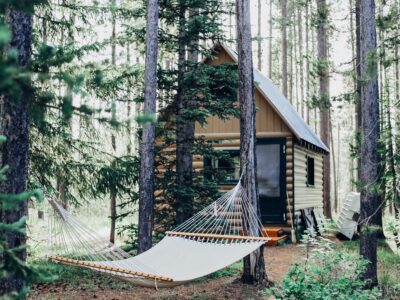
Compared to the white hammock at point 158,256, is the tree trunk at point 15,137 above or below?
above

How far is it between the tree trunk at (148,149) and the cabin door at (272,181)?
5.13m

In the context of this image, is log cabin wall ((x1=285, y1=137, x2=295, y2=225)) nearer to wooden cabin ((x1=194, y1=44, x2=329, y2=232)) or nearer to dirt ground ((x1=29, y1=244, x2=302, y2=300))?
wooden cabin ((x1=194, y1=44, x2=329, y2=232))

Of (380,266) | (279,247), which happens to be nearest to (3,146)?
(380,266)

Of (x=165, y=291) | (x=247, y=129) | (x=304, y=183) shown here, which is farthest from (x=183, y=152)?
(x=304, y=183)

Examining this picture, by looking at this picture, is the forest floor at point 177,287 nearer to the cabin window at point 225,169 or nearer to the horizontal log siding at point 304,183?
the cabin window at point 225,169

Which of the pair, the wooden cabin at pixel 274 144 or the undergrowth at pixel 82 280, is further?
the wooden cabin at pixel 274 144

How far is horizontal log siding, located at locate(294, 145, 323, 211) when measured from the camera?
1184 centimetres

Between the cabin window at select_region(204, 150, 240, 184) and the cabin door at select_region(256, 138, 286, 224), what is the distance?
0.77 metres

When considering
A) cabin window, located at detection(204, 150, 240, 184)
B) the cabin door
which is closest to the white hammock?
cabin window, located at detection(204, 150, 240, 184)

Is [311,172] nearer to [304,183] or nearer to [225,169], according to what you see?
[304,183]

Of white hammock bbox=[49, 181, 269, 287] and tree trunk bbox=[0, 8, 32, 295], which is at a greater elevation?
tree trunk bbox=[0, 8, 32, 295]

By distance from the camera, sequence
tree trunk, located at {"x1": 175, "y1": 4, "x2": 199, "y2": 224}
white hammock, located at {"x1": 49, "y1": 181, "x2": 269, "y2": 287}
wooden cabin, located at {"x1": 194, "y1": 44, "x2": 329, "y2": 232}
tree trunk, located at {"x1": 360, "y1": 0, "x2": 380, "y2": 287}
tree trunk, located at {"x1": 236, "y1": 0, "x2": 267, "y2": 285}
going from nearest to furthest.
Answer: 1. white hammock, located at {"x1": 49, "y1": 181, "x2": 269, "y2": 287}
2. tree trunk, located at {"x1": 360, "y1": 0, "x2": 380, "y2": 287}
3. tree trunk, located at {"x1": 236, "y1": 0, "x2": 267, "y2": 285}
4. tree trunk, located at {"x1": 175, "y1": 4, "x2": 199, "y2": 224}
5. wooden cabin, located at {"x1": 194, "y1": 44, "x2": 329, "y2": 232}

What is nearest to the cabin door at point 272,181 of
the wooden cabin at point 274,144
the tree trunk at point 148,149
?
the wooden cabin at point 274,144

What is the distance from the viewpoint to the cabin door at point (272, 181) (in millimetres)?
11344
